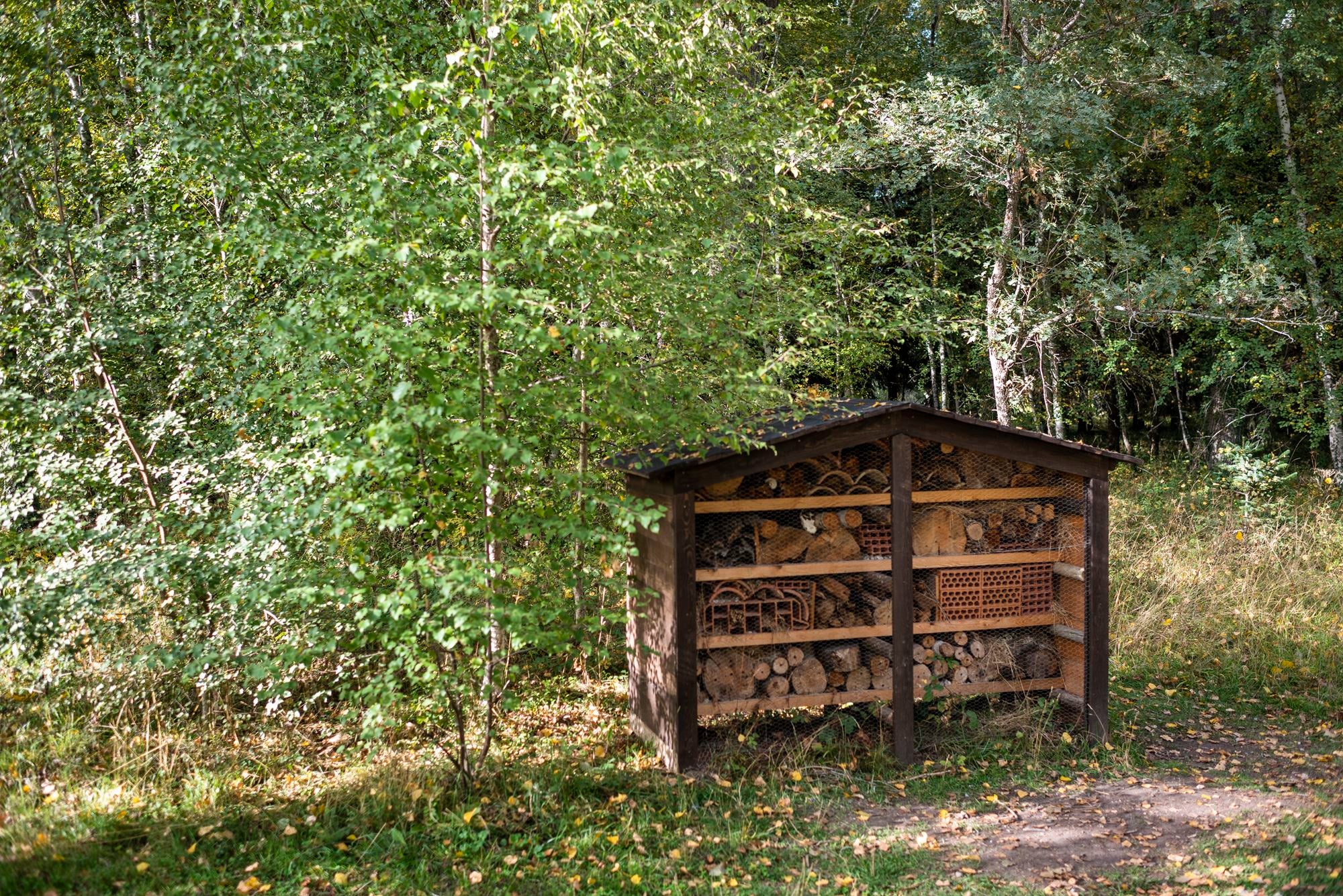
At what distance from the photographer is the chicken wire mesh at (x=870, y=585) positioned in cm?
611

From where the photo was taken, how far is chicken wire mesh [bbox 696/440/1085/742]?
611cm

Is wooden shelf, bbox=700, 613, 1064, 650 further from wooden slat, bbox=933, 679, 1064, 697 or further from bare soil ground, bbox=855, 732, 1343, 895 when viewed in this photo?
bare soil ground, bbox=855, 732, 1343, 895

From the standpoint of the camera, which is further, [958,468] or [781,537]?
[958,468]

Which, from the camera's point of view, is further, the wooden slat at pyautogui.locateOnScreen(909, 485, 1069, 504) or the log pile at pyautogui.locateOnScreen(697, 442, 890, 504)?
the wooden slat at pyautogui.locateOnScreen(909, 485, 1069, 504)

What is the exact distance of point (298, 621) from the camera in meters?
5.91

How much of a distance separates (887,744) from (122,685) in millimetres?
4702

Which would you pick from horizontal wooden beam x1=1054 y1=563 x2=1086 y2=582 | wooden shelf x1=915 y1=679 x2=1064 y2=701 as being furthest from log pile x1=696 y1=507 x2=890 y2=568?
horizontal wooden beam x1=1054 y1=563 x2=1086 y2=582

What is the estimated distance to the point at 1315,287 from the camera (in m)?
11.9

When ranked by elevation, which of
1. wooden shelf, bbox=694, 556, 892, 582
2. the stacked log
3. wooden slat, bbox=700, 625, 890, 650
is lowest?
wooden slat, bbox=700, 625, 890, 650

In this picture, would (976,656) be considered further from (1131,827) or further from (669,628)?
(669,628)

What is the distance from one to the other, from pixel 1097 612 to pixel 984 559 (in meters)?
0.79

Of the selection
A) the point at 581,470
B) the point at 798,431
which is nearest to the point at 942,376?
the point at 798,431

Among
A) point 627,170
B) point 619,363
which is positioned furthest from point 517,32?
point 619,363

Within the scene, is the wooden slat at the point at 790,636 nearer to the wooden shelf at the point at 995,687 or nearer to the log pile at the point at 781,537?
the log pile at the point at 781,537
